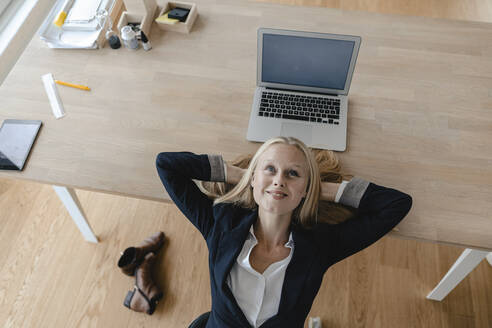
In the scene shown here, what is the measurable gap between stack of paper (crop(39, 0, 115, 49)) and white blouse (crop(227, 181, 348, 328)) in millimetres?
1160

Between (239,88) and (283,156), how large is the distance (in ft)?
1.70

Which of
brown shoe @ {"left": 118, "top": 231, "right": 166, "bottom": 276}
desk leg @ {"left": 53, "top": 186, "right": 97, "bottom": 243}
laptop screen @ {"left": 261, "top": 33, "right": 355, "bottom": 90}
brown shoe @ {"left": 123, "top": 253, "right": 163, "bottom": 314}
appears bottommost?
brown shoe @ {"left": 123, "top": 253, "right": 163, "bottom": 314}

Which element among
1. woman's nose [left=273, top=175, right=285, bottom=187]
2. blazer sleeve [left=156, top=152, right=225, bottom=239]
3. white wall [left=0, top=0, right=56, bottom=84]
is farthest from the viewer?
white wall [left=0, top=0, right=56, bottom=84]

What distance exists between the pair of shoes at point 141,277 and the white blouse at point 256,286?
0.77 meters

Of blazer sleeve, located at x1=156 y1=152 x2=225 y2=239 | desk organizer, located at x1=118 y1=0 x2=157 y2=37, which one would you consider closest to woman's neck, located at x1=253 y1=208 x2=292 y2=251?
blazer sleeve, located at x1=156 y1=152 x2=225 y2=239

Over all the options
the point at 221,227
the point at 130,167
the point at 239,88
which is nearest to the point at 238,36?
the point at 239,88

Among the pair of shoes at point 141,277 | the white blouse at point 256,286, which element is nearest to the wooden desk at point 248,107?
the white blouse at point 256,286

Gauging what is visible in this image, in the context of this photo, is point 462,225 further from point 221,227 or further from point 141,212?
point 141,212

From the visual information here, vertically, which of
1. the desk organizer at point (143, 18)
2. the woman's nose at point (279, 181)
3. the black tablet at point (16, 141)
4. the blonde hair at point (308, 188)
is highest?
the desk organizer at point (143, 18)

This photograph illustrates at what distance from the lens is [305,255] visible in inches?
49.0

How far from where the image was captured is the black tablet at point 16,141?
1.45 metres

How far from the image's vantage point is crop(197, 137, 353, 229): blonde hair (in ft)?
4.09

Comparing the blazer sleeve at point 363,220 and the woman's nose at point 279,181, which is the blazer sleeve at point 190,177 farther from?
the blazer sleeve at point 363,220

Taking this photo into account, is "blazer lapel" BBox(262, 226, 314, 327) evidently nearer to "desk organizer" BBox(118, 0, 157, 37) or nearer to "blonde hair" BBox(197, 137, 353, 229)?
"blonde hair" BBox(197, 137, 353, 229)
